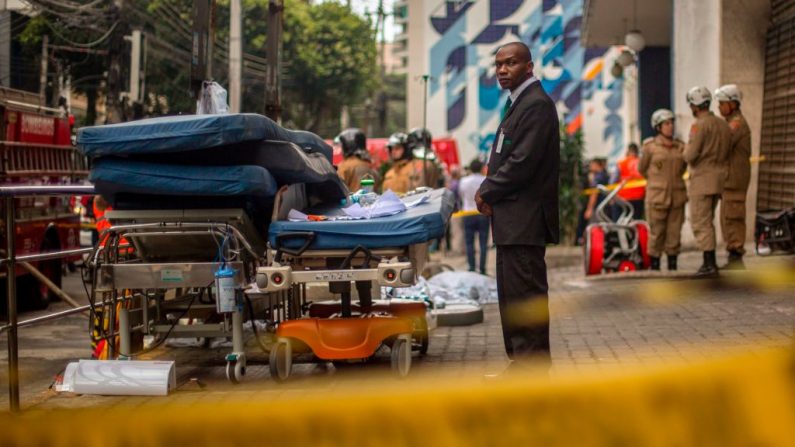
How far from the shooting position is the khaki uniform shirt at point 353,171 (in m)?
11.8

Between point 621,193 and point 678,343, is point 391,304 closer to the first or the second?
point 678,343

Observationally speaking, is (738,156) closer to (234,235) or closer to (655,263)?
(655,263)

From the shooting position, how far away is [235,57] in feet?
60.8

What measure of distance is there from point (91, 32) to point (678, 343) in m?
21.2

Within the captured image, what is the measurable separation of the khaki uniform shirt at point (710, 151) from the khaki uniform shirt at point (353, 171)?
3.43m

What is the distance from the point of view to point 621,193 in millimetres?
16766

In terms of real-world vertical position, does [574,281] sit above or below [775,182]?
below

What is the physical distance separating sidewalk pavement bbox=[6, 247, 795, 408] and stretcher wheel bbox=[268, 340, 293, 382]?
0.08 meters

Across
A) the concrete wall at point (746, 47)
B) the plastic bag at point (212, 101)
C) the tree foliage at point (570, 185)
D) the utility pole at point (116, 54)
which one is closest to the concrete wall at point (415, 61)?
the tree foliage at point (570, 185)

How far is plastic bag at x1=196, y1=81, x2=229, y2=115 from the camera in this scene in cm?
838

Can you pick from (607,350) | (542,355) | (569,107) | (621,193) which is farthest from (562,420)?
(569,107)

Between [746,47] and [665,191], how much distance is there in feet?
11.2

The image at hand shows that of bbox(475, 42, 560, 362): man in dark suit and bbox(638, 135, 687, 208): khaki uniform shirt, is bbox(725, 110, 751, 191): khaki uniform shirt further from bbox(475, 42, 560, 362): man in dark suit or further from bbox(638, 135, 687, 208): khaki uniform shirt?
bbox(475, 42, 560, 362): man in dark suit

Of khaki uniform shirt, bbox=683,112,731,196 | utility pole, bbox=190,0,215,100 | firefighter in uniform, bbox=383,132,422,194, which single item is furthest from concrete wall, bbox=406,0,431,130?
utility pole, bbox=190,0,215,100
